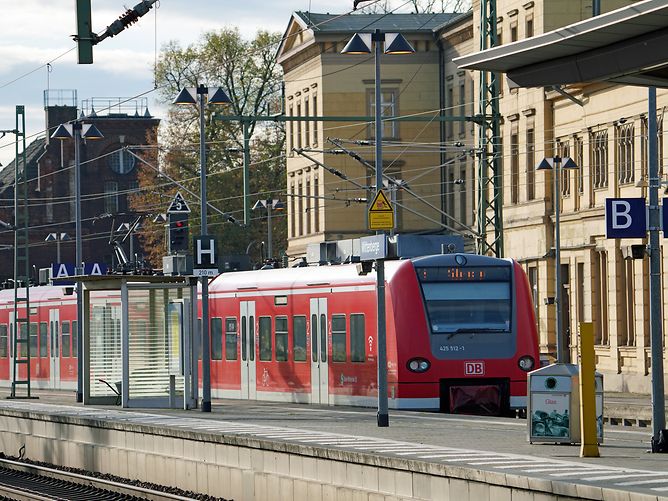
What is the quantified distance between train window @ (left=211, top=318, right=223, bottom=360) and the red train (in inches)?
33.8

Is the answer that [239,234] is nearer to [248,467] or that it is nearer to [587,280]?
[587,280]

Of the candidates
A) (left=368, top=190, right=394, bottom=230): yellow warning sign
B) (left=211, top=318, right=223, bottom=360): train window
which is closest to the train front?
(left=368, top=190, right=394, bottom=230): yellow warning sign

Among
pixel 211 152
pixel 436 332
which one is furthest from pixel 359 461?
pixel 211 152

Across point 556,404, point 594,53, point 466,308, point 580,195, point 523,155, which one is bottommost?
point 556,404

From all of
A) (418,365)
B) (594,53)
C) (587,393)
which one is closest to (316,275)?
(418,365)

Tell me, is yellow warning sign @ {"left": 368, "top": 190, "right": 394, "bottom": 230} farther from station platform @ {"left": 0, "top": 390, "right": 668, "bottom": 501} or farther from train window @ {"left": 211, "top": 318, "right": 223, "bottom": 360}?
train window @ {"left": 211, "top": 318, "right": 223, "bottom": 360}

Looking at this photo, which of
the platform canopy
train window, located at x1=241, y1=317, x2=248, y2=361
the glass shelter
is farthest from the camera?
train window, located at x1=241, y1=317, x2=248, y2=361

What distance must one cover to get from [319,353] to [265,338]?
2.80 m

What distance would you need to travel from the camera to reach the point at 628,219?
2261cm

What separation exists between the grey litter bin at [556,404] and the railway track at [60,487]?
4.47 meters

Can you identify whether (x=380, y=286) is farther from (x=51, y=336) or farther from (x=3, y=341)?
(x=3, y=341)

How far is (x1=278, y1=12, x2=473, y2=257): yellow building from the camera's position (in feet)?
263

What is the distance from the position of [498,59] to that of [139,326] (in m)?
19.3

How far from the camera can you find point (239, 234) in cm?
9656
